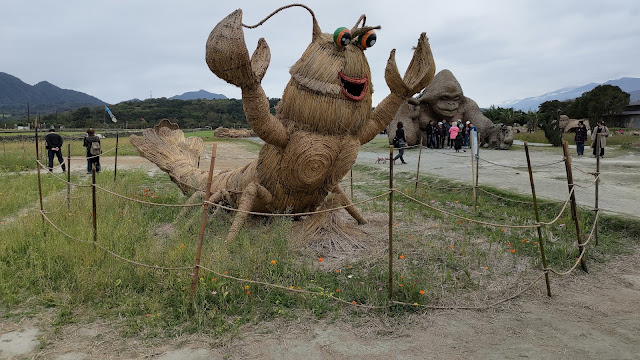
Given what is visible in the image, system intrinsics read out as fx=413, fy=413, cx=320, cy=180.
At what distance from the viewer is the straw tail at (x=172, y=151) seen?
607 centimetres

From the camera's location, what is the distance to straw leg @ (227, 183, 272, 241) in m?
4.29

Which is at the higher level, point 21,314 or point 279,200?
point 279,200

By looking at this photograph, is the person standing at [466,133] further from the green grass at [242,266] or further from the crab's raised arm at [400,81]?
the crab's raised arm at [400,81]

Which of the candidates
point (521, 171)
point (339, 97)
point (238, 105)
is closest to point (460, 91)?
point (521, 171)

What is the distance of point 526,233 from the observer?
5148 mm

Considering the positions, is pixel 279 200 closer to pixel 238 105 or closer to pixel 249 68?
pixel 249 68

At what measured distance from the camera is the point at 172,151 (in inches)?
257

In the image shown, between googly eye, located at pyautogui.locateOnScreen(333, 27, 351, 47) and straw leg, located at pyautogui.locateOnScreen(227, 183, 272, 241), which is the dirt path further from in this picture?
googly eye, located at pyautogui.locateOnScreen(333, 27, 351, 47)

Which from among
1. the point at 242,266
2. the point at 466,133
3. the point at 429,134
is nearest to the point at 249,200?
the point at 242,266

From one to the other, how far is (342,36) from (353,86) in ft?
1.69

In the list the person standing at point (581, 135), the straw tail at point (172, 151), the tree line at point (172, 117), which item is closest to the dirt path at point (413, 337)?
the straw tail at point (172, 151)

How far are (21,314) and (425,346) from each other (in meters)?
2.83

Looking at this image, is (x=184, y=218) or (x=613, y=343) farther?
(x=184, y=218)

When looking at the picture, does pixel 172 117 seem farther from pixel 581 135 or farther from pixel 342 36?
pixel 342 36
